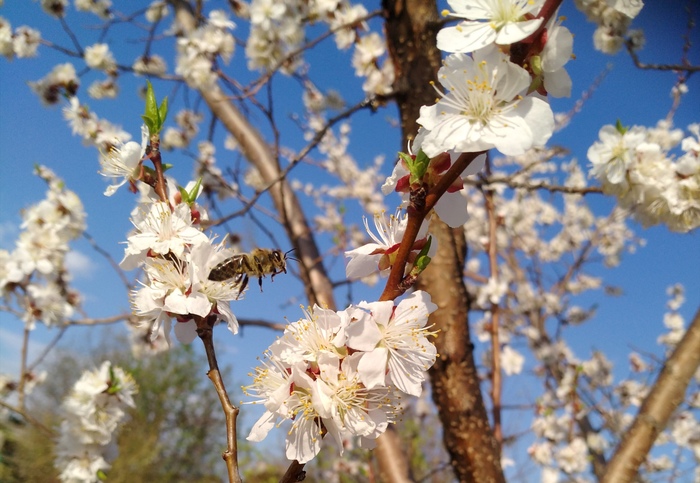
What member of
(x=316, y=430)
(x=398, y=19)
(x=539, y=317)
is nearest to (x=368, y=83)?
(x=398, y=19)

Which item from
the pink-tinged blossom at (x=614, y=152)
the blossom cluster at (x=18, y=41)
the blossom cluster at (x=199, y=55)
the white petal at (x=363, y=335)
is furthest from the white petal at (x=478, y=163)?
the blossom cluster at (x=18, y=41)

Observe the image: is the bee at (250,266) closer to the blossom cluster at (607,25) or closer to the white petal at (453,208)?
the white petal at (453,208)

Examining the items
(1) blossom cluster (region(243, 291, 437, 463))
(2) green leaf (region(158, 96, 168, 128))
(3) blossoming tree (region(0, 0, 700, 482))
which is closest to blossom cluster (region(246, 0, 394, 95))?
(3) blossoming tree (region(0, 0, 700, 482))

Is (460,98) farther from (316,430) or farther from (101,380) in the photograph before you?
(101,380)

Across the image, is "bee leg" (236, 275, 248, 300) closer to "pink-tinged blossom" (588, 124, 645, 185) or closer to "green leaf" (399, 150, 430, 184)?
"green leaf" (399, 150, 430, 184)

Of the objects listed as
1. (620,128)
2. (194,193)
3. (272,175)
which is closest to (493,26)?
(194,193)

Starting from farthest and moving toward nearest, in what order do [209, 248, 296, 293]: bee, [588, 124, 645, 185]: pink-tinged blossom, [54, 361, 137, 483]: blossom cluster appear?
[54, 361, 137, 483]: blossom cluster, [588, 124, 645, 185]: pink-tinged blossom, [209, 248, 296, 293]: bee
